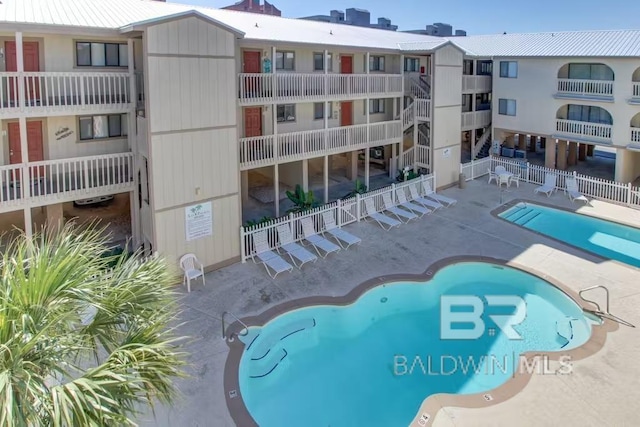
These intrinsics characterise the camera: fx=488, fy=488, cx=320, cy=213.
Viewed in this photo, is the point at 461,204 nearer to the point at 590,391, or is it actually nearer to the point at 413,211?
the point at 413,211

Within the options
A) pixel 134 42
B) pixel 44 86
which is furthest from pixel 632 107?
pixel 44 86

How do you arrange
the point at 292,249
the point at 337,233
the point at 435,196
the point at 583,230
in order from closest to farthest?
the point at 292,249
the point at 337,233
the point at 583,230
the point at 435,196

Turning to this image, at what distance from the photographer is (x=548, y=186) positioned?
80.9ft

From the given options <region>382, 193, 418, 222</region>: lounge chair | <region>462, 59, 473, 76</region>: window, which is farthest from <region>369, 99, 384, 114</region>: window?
<region>462, 59, 473, 76</region>: window

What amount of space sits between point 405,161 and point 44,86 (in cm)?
1742

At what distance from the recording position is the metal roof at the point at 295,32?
14.2 metres

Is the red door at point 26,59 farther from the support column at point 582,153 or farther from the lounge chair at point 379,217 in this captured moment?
the support column at point 582,153

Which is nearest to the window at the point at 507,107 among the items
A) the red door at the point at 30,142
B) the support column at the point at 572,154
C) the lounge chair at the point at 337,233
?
the support column at the point at 572,154

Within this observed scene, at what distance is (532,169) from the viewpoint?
86.4 ft

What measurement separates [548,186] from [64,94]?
71.5 ft

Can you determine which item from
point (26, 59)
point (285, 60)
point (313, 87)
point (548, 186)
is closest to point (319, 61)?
point (285, 60)

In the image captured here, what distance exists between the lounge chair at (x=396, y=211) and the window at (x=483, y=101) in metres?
15.2

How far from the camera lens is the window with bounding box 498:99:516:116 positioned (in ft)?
98.8

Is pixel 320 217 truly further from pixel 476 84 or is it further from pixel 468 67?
pixel 468 67
